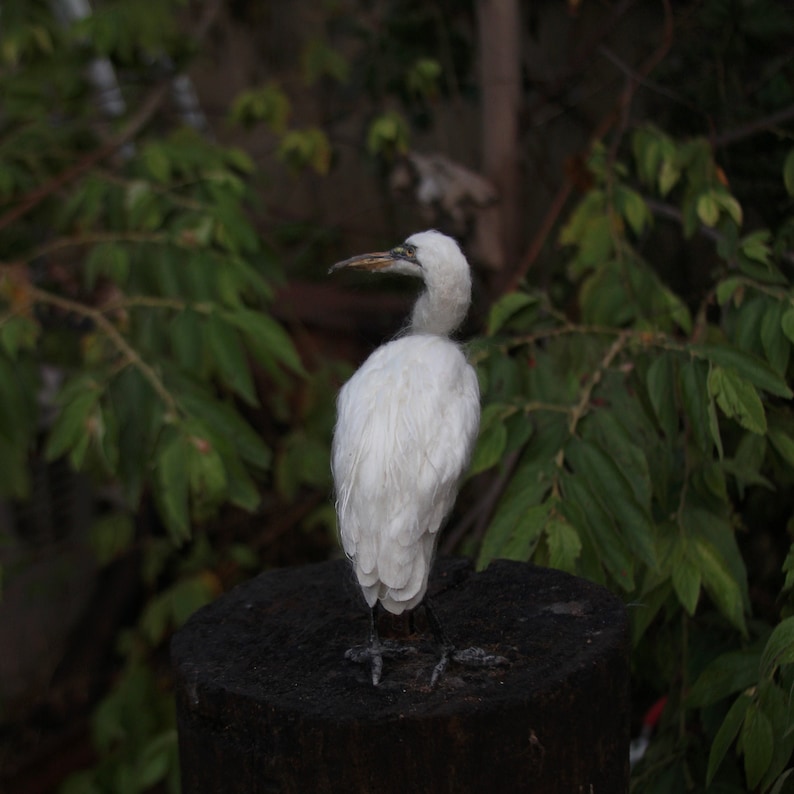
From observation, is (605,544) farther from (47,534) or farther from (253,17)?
(253,17)

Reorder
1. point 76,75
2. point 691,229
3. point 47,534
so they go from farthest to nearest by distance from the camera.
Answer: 1. point 47,534
2. point 76,75
3. point 691,229

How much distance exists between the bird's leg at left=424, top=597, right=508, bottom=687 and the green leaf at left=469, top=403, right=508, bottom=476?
376 millimetres

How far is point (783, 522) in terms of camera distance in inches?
109

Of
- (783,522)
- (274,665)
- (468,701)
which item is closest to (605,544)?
(468,701)

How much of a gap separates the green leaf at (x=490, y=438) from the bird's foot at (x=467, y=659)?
1.29 feet

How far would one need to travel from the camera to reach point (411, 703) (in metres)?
1.57

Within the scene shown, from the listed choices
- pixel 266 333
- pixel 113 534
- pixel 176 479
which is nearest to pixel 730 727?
pixel 176 479

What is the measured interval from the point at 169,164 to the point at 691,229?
5.19 ft

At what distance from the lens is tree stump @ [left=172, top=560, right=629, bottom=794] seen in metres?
1.52

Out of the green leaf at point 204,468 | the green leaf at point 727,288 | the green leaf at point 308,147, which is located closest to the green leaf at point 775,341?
the green leaf at point 727,288

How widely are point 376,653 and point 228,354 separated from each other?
94 centimetres

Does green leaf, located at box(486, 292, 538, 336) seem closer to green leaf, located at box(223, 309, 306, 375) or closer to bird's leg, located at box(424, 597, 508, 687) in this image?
green leaf, located at box(223, 309, 306, 375)

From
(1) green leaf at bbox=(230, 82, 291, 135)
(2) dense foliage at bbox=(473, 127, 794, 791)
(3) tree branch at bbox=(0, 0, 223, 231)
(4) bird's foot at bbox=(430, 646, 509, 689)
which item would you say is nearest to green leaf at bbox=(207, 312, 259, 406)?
(2) dense foliage at bbox=(473, 127, 794, 791)

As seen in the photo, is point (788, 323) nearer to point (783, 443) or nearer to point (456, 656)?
point (783, 443)
